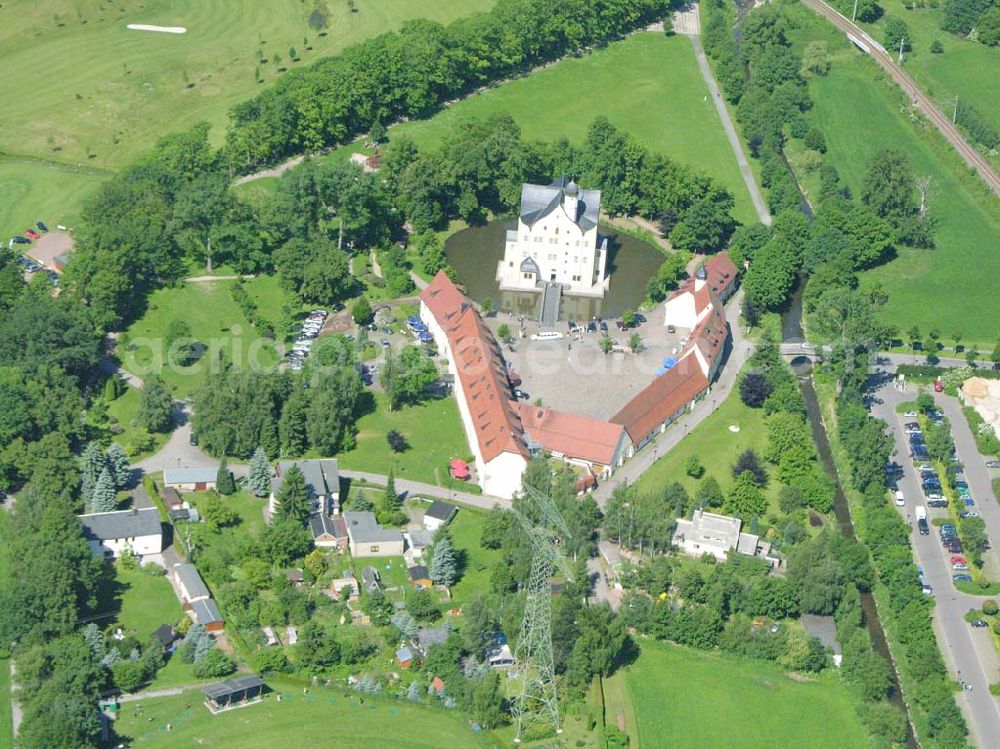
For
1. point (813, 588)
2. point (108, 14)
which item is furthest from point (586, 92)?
point (813, 588)

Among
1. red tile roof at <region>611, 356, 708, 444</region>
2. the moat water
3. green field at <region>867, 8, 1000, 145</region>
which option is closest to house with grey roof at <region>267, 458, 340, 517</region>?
red tile roof at <region>611, 356, 708, 444</region>

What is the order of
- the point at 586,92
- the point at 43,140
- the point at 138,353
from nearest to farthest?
the point at 138,353 → the point at 43,140 → the point at 586,92

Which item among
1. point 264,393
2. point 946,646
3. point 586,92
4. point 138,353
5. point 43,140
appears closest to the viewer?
point 946,646

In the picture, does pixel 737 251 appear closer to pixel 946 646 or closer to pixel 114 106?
pixel 946 646

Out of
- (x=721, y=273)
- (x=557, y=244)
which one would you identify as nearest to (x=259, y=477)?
(x=557, y=244)

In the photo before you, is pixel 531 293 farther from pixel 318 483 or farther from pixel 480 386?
pixel 318 483

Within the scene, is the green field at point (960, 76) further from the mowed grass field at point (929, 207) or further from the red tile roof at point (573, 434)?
the red tile roof at point (573, 434)

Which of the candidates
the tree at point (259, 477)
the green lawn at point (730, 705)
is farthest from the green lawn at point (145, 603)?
the green lawn at point (730, 705)
